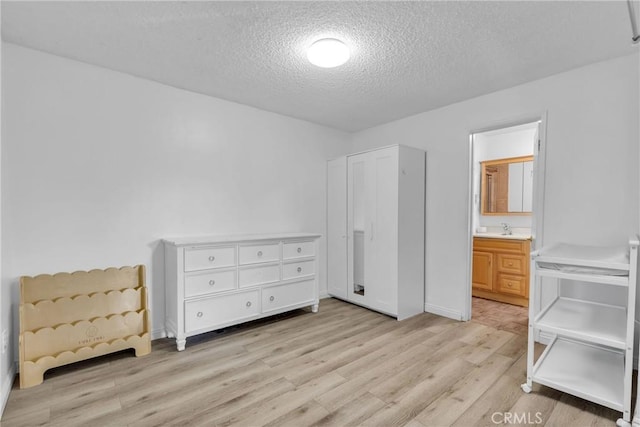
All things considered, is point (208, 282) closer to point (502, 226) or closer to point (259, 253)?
Answer: point (259, 253)

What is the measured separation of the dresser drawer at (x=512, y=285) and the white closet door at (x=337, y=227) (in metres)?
2.00

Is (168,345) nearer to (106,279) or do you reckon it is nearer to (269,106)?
(106,279)

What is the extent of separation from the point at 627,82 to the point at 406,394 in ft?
9.18

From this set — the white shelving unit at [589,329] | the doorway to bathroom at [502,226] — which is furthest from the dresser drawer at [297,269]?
the white shelving unit at [589,329]

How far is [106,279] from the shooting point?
8.09ft

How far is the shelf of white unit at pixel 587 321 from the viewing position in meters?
1.79

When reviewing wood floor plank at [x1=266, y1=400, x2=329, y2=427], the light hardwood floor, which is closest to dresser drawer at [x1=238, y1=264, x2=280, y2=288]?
the light hardwood floor

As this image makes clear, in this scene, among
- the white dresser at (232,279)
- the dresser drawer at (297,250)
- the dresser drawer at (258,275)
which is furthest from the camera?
the dresser drawer at (297,250)

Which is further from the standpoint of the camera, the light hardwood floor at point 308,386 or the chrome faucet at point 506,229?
the chrome faucet at point 506,229

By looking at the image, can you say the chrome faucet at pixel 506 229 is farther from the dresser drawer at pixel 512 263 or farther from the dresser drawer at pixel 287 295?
the dresser drawer at pixel 287 295

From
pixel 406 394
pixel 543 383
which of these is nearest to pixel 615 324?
pixel 543 383

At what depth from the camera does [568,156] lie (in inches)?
100

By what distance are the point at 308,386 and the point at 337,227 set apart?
2.22 m

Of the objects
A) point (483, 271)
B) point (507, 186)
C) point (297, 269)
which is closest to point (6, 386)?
point (297, 269)
